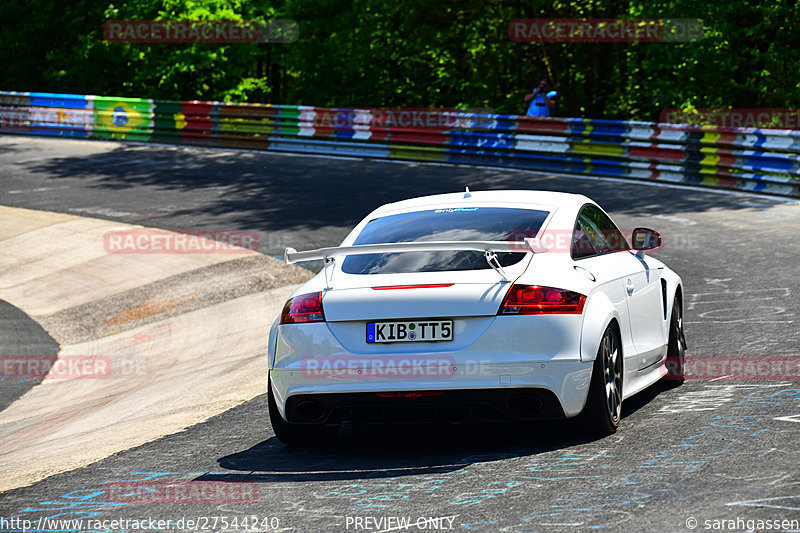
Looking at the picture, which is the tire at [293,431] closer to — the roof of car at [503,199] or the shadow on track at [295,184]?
the roof of car at [503,199]

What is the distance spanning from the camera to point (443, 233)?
712cm

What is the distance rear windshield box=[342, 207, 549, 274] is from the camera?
22.1 feet

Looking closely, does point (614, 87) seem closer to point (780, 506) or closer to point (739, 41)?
point (739, 41)

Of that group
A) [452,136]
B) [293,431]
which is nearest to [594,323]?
[293,431]

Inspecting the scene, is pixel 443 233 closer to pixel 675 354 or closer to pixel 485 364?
pixel 485 364

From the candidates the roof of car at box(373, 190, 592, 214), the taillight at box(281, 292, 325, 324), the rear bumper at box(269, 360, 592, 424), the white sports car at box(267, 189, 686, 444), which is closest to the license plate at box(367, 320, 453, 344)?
the white sports car at box(267, 189, 686, 444)

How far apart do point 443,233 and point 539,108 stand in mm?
19736

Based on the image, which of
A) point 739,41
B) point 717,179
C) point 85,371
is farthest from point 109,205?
point 739,41

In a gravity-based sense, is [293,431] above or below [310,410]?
below

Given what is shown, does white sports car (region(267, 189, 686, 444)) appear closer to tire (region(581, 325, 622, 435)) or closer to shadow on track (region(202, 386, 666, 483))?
tire (region(581, 325, 622, 435))

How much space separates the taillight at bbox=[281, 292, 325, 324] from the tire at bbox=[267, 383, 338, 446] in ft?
1.57

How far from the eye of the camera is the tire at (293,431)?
22.8ft

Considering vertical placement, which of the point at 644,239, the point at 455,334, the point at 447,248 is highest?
the point at 447,248

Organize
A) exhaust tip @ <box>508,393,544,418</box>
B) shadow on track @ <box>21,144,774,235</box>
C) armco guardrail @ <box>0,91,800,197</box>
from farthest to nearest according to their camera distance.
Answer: armco guardrail @ <box>0,91,800,197</box>
shadow on track @ <box>21,144,774,235</box>
exhaust tip @ <box>508,393,544,418</box>
